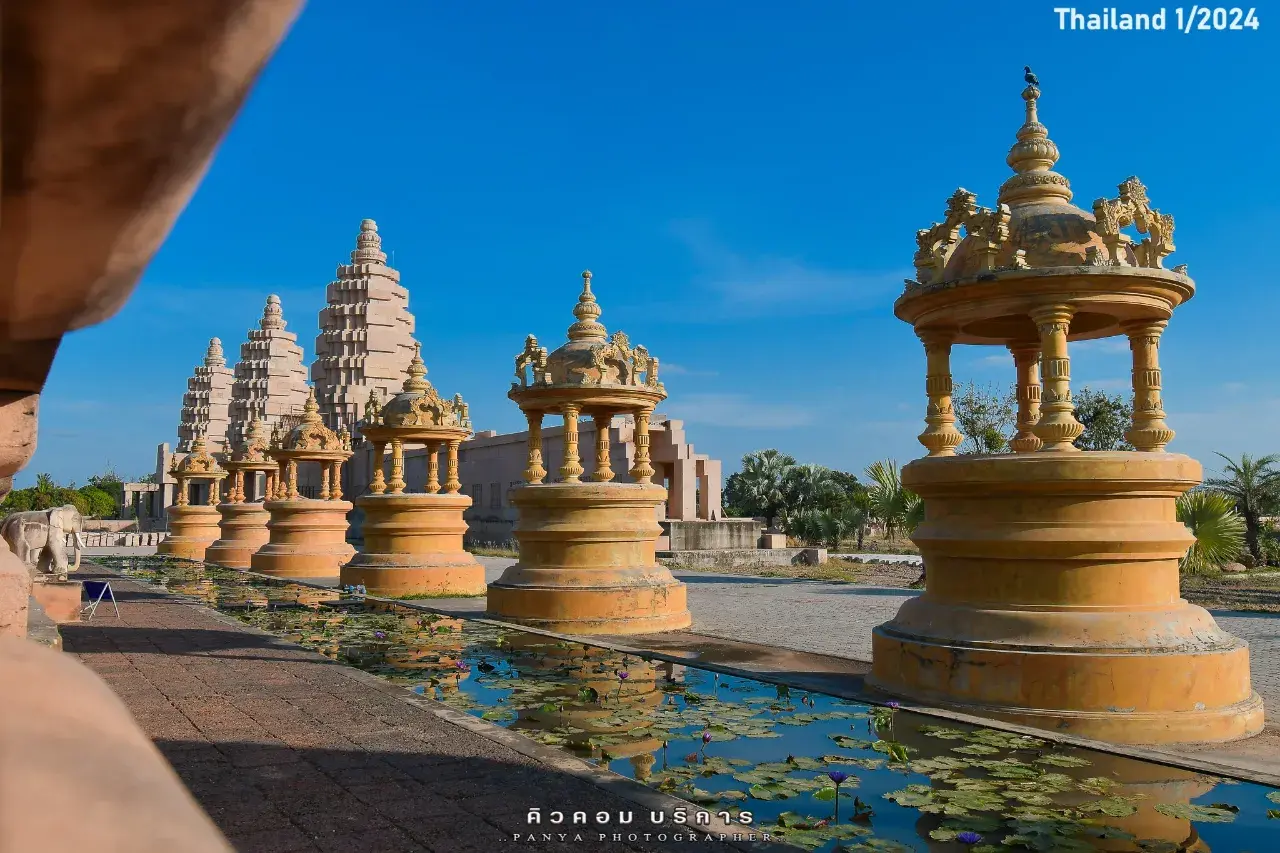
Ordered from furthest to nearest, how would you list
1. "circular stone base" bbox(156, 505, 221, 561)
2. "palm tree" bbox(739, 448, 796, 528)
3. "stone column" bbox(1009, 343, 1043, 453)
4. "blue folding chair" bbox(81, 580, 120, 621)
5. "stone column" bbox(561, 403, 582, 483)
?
"palm tree" bbox(739, 448, 796, 528), "circular stone base" bbox(156, 505, 221, 561), "stone column" bbox(561, 403, 582, 483), "blue folding chair" bbox(81, 580, 120, 621), "stone column" bbox(1009, 343, 1043, 453)

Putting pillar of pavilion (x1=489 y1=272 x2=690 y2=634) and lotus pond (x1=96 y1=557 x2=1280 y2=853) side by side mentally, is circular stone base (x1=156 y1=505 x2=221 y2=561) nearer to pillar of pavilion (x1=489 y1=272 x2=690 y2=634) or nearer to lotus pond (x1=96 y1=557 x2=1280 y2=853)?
pillar of pavilion (x1=489 y1=272 x2=690 y2=634)

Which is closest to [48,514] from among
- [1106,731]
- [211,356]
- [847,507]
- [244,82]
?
[1106,731]

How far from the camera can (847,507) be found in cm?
3219

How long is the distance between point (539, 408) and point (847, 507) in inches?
829

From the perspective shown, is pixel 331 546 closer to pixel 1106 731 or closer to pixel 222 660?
pixel 222 660

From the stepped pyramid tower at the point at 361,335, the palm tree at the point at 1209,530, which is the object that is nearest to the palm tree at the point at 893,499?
the palm tree at the point at 1209,530

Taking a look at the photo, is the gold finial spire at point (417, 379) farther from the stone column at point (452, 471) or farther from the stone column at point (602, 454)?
the stone column at point (602, 454)

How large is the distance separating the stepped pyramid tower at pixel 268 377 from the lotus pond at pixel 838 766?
1928 inches

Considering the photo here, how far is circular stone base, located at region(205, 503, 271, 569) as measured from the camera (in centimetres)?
2519

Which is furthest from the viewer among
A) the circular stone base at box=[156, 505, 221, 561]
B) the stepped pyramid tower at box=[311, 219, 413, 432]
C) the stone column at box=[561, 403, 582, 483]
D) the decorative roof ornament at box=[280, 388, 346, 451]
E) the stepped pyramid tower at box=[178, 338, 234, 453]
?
the stepped pyramid tower at box=[178, 338, 234, 453]

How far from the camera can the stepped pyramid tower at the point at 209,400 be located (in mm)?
59875

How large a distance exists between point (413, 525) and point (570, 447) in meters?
5.26

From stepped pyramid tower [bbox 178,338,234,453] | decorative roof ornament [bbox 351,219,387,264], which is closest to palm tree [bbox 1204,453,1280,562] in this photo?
decorative roof ornament [bbox 351,219,387,264]

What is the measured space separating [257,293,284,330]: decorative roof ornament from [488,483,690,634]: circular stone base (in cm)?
4969
